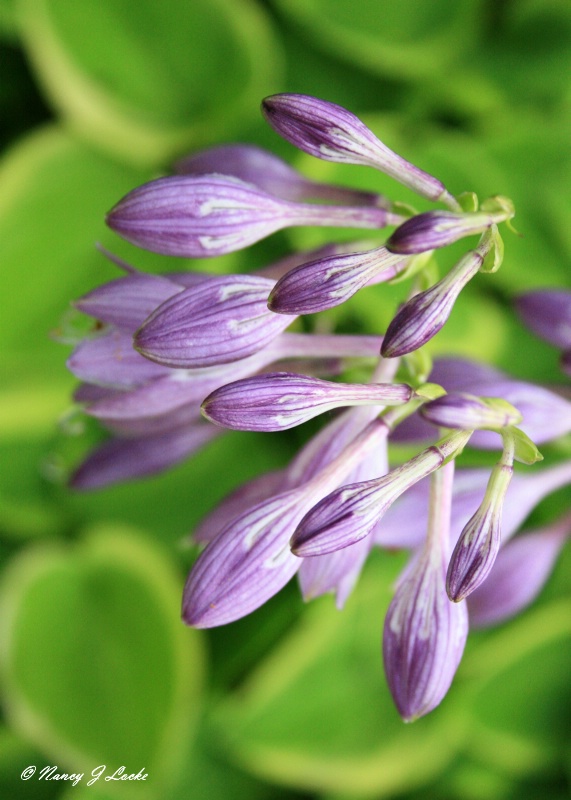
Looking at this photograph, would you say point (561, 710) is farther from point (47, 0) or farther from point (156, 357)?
point (47, 0)

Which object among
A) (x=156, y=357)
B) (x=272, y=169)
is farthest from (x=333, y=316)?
(x=156, y=357)

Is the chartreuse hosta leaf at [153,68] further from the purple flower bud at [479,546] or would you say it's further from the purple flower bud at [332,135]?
the purple flower bud at [479,546]

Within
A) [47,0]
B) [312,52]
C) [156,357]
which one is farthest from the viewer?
[312,52]

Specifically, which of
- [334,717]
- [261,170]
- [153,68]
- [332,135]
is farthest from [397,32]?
[334,717]

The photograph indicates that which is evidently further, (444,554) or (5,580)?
(5,580)

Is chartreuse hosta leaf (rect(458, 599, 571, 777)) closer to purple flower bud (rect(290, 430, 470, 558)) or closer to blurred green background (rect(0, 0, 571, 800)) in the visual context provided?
blurred green background (rect(0, 0, 571, 800))

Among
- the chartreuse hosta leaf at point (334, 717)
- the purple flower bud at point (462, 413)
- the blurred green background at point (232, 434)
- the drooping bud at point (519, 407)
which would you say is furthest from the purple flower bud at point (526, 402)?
the chartreuse hosta leaf at point (334, 717)
